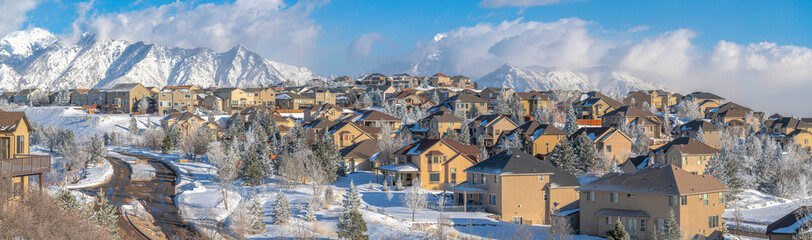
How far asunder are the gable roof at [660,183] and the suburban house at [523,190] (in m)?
5.25

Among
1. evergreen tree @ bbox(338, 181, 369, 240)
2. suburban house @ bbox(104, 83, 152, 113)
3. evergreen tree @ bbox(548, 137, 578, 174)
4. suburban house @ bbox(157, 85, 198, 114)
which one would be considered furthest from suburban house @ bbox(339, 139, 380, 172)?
suburban house @ bbox(104, 83, 152, 113)

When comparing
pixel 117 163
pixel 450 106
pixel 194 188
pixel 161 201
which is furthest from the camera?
pixel 450 106

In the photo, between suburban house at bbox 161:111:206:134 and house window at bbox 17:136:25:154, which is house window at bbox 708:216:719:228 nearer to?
house window at bbox 17:136:25:154

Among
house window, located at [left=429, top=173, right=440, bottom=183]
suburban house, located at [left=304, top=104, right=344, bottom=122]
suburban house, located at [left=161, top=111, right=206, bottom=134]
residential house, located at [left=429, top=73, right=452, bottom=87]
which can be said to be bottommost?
house window, located at [left=429, top=173, right=440, bottom=183]

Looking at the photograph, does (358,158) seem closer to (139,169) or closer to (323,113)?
(139,169)

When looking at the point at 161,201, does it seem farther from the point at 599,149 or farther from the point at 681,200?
the point at 599,149

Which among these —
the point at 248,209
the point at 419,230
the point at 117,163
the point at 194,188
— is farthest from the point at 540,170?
the point at 117,163

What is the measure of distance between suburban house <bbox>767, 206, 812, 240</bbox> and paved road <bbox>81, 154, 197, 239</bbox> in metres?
32.3

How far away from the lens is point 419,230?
1578 inches

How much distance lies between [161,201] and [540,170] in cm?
2779

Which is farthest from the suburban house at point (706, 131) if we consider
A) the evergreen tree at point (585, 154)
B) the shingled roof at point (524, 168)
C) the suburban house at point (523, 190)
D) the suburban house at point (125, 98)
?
the suburban house at point (125, 98)

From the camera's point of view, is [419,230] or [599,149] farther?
[599,149]

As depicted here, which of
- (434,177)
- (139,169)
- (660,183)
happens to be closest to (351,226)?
(660,183)

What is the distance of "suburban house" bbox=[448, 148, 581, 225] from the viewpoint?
162ft
